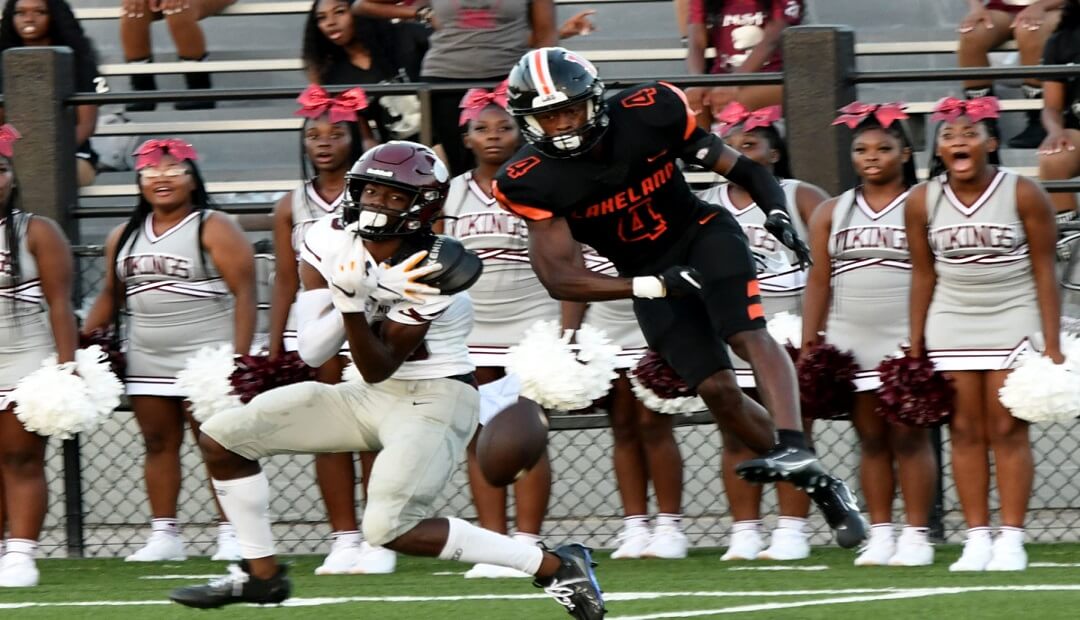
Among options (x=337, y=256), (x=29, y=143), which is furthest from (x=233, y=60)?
(x=337, y=256)

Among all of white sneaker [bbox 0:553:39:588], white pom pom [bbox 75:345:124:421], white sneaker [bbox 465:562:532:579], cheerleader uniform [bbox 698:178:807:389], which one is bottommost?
white sneaker [bbox 465:562:532:579]

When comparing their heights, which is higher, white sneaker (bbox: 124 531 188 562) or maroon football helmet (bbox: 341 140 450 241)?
maroon football helmet (bbox: 341 140 450 241)

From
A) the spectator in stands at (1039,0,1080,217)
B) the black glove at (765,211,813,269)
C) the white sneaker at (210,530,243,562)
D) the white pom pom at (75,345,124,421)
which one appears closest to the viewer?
the black glove at (765,211,813,269)

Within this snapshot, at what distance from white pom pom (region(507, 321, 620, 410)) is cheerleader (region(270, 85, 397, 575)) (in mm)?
834

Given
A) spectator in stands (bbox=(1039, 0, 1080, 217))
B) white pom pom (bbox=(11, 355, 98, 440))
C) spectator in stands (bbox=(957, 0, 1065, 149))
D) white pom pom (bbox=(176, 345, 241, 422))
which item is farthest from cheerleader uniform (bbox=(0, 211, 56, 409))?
spectator in stands (bbox=(957, 0, 1065, 149))

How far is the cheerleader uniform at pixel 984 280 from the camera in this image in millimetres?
7504

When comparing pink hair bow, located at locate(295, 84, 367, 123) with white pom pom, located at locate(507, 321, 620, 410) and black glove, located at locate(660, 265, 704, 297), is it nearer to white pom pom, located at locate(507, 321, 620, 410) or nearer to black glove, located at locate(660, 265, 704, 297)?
white pom pom, located at locate(507, 321, 620, 410)

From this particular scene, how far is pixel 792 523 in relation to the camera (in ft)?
26.7

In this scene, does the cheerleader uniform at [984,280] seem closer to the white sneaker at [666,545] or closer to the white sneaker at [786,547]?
the white sneaker at [786,547]

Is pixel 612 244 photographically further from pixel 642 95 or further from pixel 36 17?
pixel 36 17

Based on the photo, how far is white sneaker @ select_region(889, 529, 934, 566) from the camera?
25.2ft

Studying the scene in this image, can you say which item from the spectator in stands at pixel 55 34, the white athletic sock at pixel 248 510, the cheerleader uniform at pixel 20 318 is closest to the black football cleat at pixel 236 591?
the white athletic sock at pixel 248 510

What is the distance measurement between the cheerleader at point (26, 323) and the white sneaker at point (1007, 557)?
12.9ft

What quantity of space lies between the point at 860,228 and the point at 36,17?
183 inches
